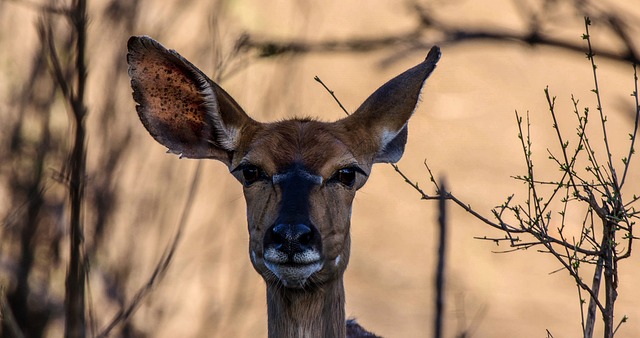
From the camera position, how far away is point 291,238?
535 centimetres

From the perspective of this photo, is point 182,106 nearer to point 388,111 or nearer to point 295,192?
point 295,192

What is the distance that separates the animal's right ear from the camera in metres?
6.05

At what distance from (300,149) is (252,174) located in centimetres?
26

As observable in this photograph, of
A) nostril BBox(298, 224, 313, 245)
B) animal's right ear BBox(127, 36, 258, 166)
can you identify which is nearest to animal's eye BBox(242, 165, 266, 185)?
animal's right ear BBox(127, 36, 258, 166)

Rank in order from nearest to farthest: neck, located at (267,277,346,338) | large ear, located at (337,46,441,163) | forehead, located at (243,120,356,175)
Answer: neck, located at (267,277,346,338)
forehead, located at (243,120,356,175)
large ear, located at (337,46,441,163)

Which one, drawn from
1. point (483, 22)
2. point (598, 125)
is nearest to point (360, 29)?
point (483, 22)

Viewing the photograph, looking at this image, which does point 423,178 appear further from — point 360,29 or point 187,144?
point 187,144

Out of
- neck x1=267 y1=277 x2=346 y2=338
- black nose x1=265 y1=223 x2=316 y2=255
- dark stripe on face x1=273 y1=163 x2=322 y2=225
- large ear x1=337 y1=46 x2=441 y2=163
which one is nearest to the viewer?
black nose x1=265 y1=223 x2=316 y2=255

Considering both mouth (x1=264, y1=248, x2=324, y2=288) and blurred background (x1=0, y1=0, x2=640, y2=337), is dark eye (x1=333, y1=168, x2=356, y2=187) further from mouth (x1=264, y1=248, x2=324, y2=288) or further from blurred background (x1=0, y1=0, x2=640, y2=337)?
blurred background (x1=0, y1=0, x2=640, y2=337)

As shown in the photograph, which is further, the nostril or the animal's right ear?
the animal's right ear

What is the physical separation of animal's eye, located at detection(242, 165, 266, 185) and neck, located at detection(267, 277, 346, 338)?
0.52 meters

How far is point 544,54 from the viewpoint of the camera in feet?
47.0

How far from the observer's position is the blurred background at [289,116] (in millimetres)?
9391

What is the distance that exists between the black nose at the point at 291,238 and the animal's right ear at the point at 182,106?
0.98 meters
